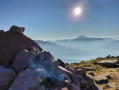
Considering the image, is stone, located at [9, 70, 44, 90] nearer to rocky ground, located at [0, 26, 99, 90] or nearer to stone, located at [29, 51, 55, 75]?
rocky ground, located at [0, 26, 99, 90]

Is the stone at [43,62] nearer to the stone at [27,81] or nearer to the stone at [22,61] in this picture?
the stone at [22,61]

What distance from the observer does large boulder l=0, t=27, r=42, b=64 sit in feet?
33.7

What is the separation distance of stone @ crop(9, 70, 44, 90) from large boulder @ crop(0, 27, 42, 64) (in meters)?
3.51

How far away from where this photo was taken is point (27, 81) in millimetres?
7160

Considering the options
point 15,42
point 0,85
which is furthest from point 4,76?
point 15,42

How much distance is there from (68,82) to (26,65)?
11.2ft

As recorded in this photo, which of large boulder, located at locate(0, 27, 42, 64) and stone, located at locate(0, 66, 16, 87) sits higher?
large boulder, located at locate(0, 27, 42, 64)

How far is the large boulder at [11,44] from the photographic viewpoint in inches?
405

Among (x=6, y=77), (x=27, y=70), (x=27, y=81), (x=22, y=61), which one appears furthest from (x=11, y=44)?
(x=27, y=81)

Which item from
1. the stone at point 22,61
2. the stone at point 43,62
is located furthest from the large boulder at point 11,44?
the stone at point 43,62

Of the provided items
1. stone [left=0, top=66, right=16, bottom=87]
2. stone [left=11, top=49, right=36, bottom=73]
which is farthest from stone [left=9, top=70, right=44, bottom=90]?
stone [left=11, top=49, right=36, bottom=73]

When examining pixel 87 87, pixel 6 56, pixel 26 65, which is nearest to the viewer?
pixel 26 65

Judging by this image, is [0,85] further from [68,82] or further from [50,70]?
[68,82]

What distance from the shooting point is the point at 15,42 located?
37.1ft
